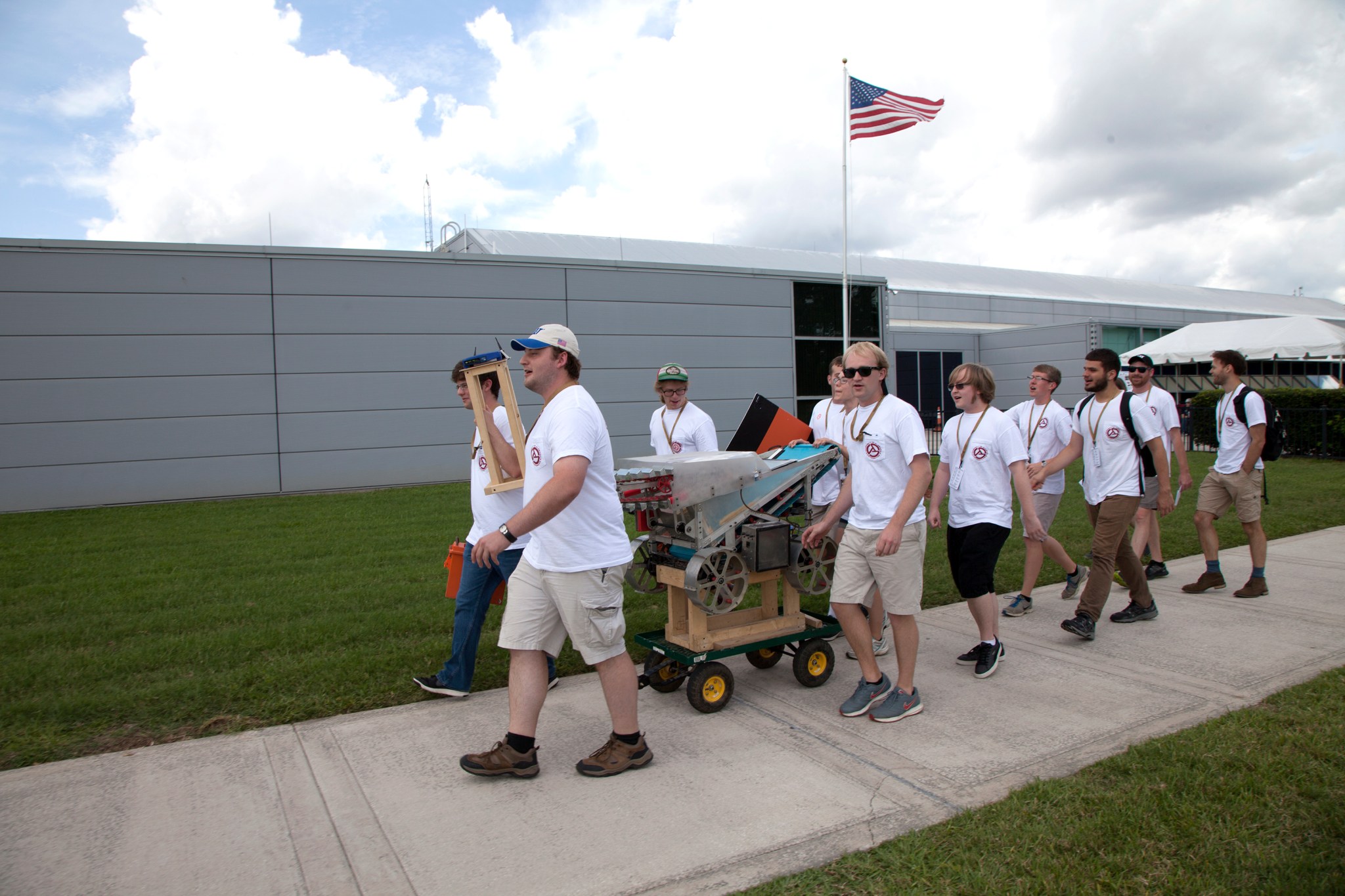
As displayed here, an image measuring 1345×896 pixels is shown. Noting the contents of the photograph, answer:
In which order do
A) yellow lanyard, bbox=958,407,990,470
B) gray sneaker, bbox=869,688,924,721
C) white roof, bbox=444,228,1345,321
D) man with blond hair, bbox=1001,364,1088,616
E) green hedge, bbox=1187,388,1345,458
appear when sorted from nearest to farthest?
gray sneaker, bbox=869,688,924,721 → yellow lanyard, bbox=958,407,990,470 → man with blond hair, bbox=1001,364,1088,616 → green hedge, bbox=1187,388,1345,458 → white roof, bbox=444,228,1345,321

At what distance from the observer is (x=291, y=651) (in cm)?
529

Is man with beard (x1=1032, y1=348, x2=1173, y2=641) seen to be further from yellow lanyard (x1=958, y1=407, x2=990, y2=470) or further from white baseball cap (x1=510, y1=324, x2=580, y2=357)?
white baseball cap (x1=510, y1=324, x2=580, y2=357)

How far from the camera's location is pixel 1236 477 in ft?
21.9

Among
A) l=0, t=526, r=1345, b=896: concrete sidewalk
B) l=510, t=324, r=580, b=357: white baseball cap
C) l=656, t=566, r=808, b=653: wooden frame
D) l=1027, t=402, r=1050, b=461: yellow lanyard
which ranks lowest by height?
l=0, t=526, r=1345, b=896: concrete sidewalk

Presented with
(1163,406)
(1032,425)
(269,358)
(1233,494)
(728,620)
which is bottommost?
(728,620)

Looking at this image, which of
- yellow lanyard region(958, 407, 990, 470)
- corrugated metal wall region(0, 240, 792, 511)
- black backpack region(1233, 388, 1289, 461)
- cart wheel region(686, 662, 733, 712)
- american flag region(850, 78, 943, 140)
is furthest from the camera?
american flag region(850, 78, 943, 140)

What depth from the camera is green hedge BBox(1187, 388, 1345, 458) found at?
17516 millimetres

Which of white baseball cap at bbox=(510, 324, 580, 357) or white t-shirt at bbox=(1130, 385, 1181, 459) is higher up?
white baseball cap at bbox=(510, 324, 580, 357)

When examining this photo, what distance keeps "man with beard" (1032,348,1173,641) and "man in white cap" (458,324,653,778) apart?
11.0ft

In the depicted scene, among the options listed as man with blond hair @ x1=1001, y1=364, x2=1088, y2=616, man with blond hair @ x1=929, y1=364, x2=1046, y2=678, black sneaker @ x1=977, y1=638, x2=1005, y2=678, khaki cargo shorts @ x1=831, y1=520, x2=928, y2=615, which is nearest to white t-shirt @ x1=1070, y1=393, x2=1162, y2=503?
man with blond hair @ x1=1001, y1=364, x2=1088, y2=616

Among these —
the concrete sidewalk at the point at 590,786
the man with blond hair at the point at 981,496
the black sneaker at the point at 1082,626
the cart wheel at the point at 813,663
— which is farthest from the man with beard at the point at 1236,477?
the cart wheel at the point at 813,663

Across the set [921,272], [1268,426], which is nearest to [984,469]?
[1268,426]

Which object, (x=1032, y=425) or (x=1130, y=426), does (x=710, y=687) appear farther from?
(x=1032, y=425)

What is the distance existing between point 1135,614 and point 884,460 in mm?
2885
